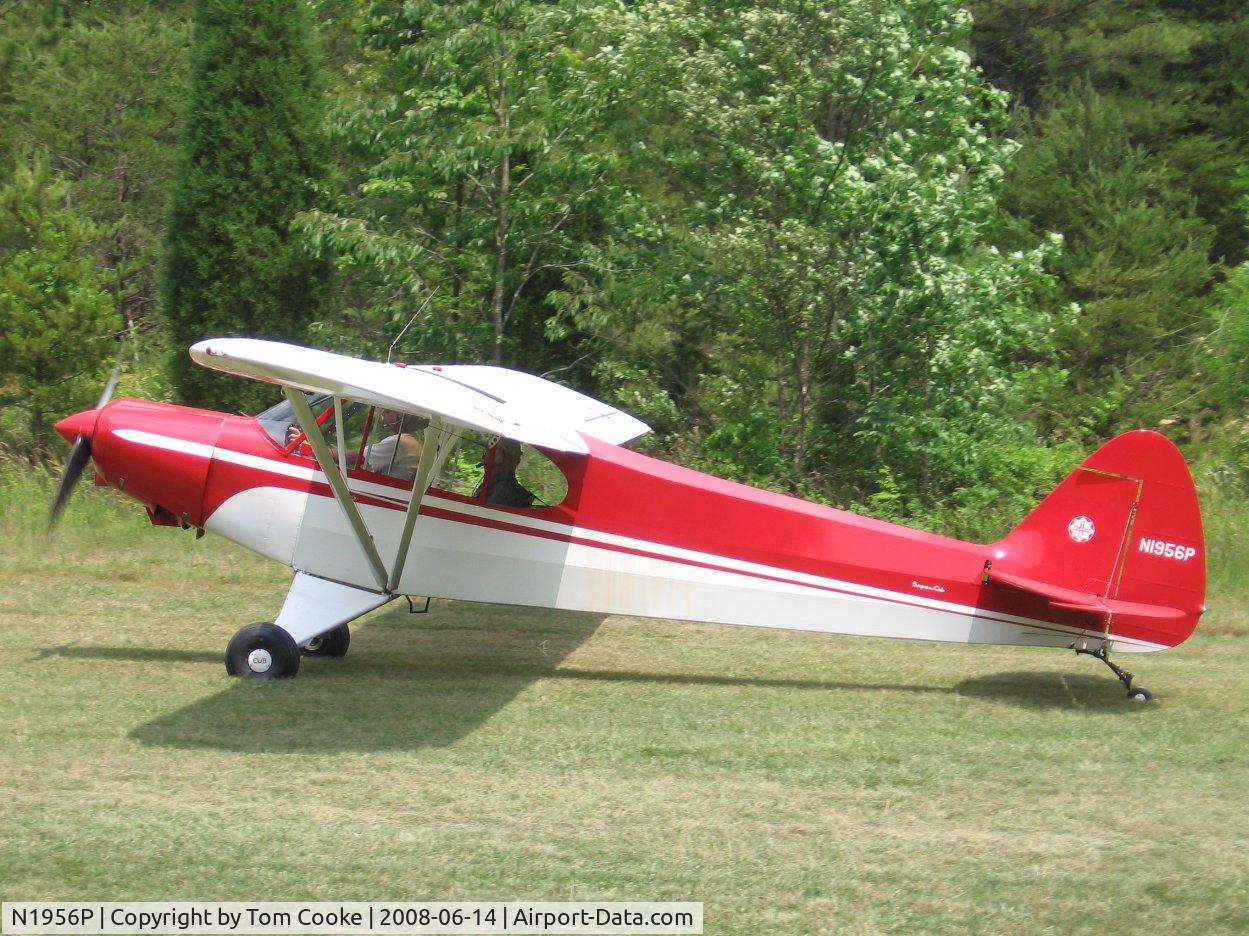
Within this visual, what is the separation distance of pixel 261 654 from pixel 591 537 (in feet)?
6.78

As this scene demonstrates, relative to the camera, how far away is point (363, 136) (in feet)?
42.0

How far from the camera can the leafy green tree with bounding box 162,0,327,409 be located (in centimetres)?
1331

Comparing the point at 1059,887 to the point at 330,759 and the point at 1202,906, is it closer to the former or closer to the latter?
the point at 1202,906

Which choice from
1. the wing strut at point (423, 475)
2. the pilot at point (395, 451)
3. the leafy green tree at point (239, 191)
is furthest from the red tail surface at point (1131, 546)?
the leafy green tree at point (239, 191)

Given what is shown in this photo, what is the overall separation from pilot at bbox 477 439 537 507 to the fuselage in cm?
9

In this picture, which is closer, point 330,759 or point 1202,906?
point 1202,906

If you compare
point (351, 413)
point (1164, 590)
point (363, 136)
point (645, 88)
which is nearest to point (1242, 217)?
point (645, 88)

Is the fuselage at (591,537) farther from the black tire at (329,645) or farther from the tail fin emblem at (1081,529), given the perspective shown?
the black tire at (329,645)

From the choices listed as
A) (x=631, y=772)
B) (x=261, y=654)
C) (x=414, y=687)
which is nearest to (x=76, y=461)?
(x=261, y=654)

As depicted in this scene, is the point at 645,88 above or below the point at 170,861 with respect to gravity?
above

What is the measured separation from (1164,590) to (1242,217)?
1795 centimetres

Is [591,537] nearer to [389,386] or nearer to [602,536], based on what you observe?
[602,536]
